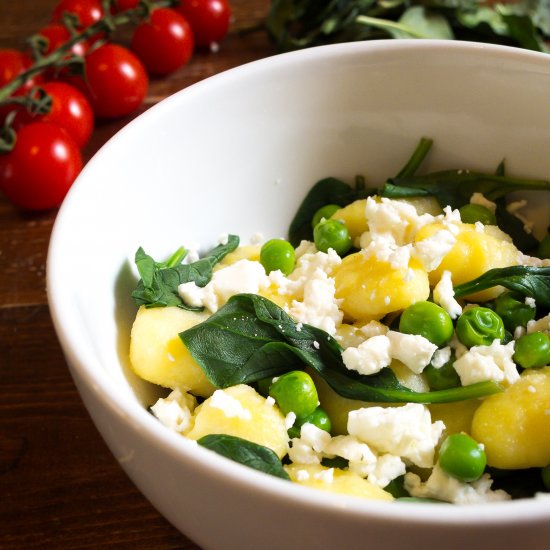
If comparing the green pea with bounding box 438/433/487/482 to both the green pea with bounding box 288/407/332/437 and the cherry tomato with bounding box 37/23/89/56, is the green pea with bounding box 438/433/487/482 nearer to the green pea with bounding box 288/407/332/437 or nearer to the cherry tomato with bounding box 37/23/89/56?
the green pea with bounding box 288/407/332/437

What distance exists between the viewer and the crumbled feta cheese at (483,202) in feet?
5.80

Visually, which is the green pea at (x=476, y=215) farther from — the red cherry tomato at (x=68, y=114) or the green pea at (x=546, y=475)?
the red cherry tomato at (x=68, y=114)

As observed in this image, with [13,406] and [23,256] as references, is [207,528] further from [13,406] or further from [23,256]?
[23,256]

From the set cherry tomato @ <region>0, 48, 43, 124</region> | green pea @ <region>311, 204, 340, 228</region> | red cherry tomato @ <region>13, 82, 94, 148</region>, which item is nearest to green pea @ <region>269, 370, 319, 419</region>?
green pea @ <region>311, 204, 340, 228</region>

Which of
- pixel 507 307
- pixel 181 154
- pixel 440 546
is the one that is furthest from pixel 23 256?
pixel 440 546

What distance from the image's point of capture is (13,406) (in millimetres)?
1801

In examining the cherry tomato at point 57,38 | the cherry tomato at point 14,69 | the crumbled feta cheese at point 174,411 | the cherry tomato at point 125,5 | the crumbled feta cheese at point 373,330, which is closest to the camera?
the crumbled feta cheese at point 174,411

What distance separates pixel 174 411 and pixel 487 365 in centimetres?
53

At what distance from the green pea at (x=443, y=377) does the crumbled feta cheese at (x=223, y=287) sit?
352mm

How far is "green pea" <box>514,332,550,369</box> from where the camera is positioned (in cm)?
142

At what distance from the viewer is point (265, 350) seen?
1470mm

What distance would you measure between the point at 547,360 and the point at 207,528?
665 millimetres

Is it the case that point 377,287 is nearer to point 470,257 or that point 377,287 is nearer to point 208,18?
point 470,257

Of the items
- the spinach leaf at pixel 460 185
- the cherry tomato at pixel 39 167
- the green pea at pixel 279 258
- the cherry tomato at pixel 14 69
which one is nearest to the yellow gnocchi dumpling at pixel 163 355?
the green pea at pixel 279 258
